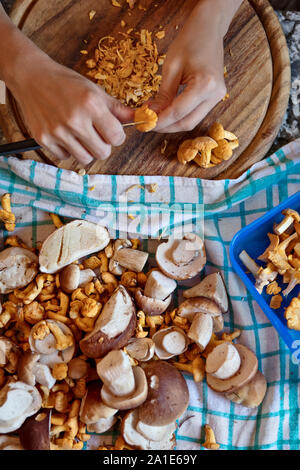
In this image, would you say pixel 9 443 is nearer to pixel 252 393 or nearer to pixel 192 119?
pixel 252 393

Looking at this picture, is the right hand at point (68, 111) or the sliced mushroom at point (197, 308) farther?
the sliced mushroom at point (197, 308)

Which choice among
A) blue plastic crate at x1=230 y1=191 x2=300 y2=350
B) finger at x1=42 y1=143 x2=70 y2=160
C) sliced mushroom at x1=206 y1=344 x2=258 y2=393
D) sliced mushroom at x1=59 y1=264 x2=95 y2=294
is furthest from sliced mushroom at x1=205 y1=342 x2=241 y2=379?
finger at x1=42 y1=143 x2=70 y2=160

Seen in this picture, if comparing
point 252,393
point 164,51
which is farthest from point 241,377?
point 164,51

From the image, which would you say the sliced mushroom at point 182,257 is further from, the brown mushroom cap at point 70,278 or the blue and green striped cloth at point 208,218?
the brown mushroom cap at point 70,278

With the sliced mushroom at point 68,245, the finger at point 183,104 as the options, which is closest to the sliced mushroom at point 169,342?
the sliced mushroom at point 68,245

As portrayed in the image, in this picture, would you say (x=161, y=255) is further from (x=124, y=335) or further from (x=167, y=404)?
(x=167, y=404)

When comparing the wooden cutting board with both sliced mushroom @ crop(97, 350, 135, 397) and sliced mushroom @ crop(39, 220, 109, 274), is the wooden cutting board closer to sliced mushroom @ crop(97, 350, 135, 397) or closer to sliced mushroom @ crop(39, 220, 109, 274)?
sliced mushroom @ crop(39, 220, 109, 274)
